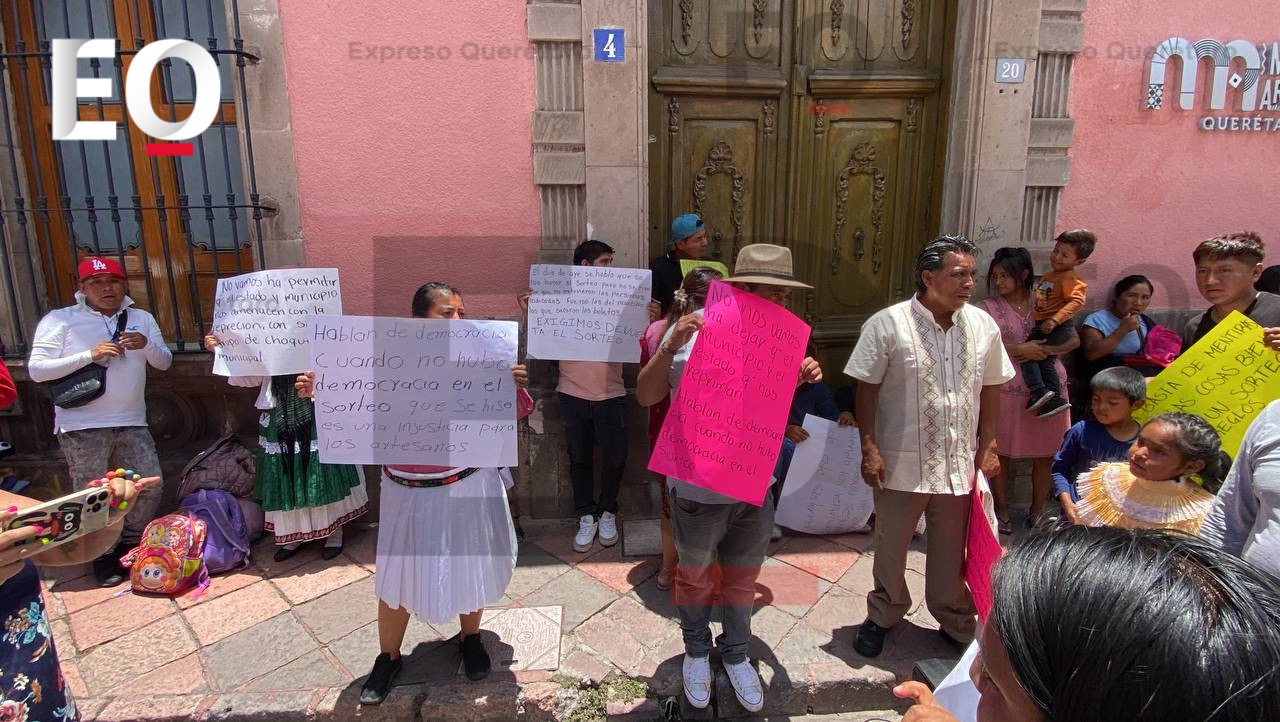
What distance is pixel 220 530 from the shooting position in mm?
4078

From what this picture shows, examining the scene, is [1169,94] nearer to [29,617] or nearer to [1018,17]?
[1018,17]

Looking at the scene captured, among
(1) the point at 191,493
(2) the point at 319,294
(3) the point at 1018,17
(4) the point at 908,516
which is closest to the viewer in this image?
(4) the point at 908,516

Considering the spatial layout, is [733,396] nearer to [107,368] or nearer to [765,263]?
[765,263]

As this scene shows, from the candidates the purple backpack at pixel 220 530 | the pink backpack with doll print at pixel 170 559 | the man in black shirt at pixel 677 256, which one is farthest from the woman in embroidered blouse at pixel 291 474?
the man in black shirt at pixel 677 256

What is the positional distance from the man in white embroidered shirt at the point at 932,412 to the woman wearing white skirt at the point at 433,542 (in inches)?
62.4

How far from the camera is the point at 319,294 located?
373 centimetres

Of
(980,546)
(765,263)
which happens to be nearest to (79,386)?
(765,263)

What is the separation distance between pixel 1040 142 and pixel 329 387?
4763mm

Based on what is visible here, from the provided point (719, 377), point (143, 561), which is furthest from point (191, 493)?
point (719, 377)

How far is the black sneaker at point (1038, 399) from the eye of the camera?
167 inches

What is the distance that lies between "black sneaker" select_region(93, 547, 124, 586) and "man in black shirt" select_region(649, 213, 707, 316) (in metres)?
3.57

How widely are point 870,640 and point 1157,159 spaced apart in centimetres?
413

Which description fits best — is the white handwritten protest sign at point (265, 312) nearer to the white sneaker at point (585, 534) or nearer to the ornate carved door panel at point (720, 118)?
the white sneaker at point (585, 534)

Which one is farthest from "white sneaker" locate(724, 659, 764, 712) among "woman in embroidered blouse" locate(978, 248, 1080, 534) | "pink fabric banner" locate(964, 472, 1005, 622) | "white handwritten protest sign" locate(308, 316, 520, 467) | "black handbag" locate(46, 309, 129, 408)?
"black handbag" locate(46, 309, 129, 408)
